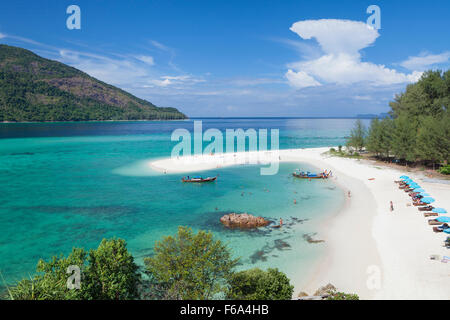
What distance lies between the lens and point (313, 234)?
30516 millimetres

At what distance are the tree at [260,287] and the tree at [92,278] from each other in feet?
20.1

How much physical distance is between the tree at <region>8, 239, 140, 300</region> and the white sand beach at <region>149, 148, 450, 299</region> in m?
12.2

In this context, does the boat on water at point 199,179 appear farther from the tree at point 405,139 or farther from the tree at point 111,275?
the tree at point 405,139

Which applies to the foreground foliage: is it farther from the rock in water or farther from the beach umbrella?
the rock in water

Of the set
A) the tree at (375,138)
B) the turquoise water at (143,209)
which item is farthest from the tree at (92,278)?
the tree at (375,138)


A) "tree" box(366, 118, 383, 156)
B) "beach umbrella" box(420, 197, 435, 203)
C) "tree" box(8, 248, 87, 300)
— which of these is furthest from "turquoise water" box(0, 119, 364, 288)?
"tree" box(366, 118, 383, 156)

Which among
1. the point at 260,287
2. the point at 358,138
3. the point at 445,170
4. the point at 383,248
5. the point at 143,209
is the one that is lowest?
the point at 383,248

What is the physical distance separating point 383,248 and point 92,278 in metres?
24.4

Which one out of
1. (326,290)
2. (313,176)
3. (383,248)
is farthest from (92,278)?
(313,176)

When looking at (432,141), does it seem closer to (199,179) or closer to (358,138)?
(358,138)

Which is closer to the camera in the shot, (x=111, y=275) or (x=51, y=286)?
(x=51, y=286)

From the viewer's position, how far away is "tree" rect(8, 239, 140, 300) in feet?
42.7

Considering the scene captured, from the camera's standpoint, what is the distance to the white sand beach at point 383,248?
19922 millimetres

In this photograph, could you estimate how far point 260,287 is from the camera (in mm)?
16547
